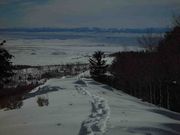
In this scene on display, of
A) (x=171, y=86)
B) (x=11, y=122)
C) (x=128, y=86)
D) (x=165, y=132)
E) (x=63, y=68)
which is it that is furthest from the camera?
(x=63, y=68)

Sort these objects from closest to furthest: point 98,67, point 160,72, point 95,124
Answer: point 95,124, point 160,72, point 98,67

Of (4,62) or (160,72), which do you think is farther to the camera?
(160,72)

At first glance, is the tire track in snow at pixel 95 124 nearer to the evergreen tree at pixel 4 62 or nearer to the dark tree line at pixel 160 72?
the evergreen tree at pixel 4 62

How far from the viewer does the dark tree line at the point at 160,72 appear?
42.7 metres

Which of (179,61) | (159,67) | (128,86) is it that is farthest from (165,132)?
(128,86)

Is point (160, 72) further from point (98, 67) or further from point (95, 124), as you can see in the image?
point (95, 124)

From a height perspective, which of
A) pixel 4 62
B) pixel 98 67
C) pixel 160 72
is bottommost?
pixel 160 72

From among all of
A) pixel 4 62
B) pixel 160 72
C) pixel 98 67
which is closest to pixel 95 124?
pixel 4 62

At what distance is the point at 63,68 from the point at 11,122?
415 ft

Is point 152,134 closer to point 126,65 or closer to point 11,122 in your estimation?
point 11,122

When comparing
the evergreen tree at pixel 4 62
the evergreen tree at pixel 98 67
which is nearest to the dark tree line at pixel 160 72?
the evergreen tree at pixel 98 67

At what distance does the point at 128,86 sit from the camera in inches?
2864

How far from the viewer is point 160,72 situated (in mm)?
47938

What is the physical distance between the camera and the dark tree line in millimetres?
42719
